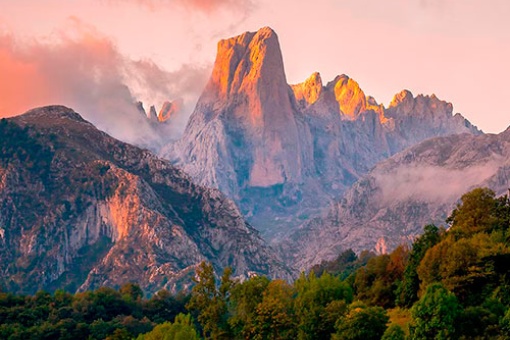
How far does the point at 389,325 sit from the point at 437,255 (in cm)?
1654

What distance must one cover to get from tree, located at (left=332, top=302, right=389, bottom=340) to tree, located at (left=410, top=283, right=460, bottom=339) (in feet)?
33.4

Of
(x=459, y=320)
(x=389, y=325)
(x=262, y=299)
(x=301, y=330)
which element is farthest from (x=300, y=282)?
(x=459, y=320)

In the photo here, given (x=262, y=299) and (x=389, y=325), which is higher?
(x=262, y=299)

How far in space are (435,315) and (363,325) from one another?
16.2 m

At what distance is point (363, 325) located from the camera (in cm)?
13638

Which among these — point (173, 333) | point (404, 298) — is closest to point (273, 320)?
point (173, 333)

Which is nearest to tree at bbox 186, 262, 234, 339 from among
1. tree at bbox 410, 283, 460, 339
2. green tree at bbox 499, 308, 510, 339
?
tree at bbox 410, 283, 460, 339

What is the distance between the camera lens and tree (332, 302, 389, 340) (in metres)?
136

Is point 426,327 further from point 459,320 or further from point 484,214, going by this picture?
point 484,214

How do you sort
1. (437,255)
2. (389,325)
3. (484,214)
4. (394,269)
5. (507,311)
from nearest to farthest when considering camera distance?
(507,311) → (389,325) → (437,255) → (484,214) → (394,269)

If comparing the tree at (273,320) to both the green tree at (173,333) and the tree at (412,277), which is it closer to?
the green tree at (173,333)

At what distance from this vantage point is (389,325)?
13875cm

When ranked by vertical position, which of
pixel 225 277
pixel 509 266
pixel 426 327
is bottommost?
pixel 426 327

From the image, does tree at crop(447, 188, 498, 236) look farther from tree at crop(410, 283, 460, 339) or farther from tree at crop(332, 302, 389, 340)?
tree at crop(410, 283, 460, 339)
